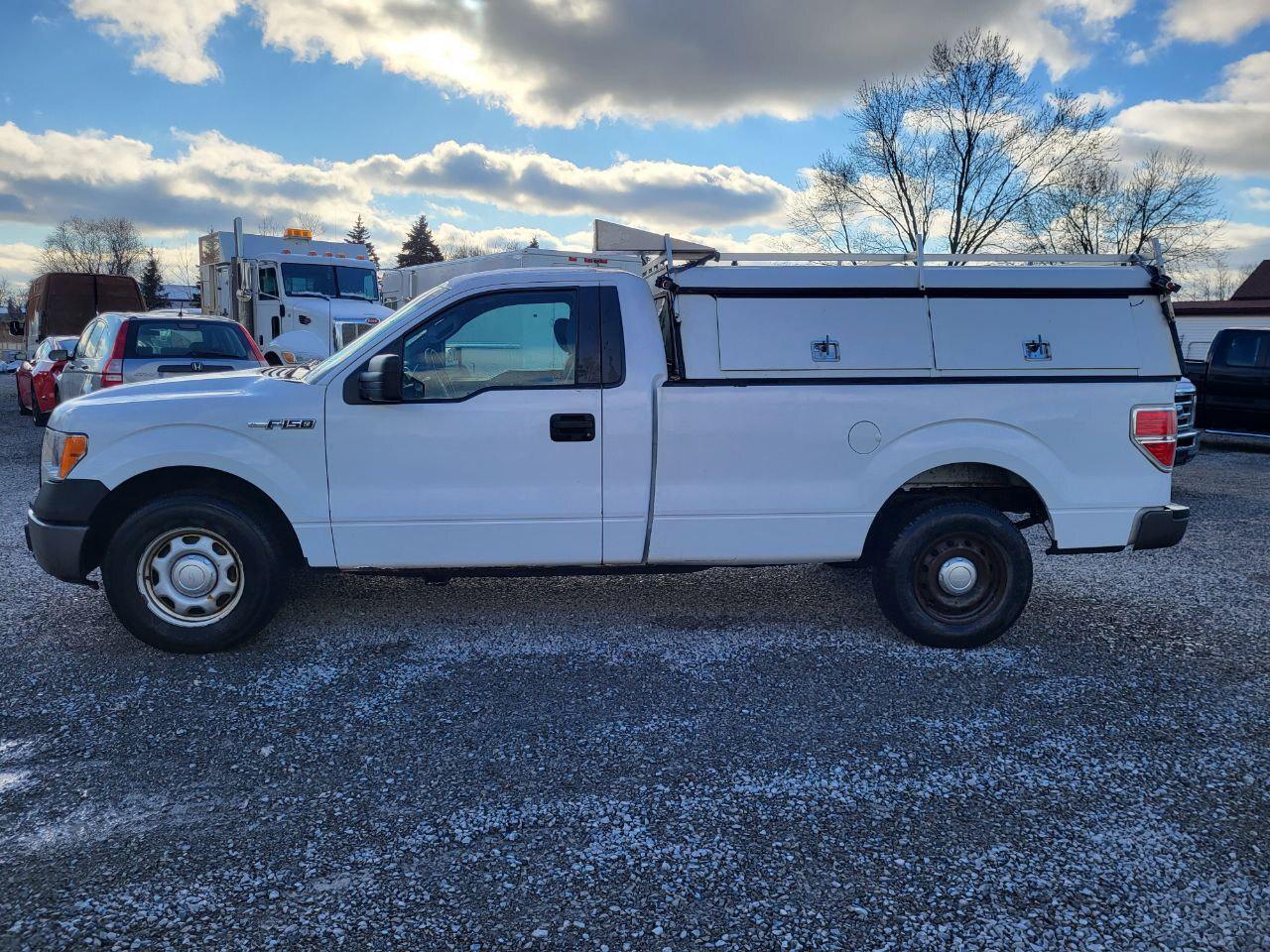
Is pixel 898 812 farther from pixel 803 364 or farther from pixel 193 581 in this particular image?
pixel 193 581

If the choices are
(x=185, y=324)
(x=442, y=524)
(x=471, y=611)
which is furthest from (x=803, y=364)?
(x=185, y=324)

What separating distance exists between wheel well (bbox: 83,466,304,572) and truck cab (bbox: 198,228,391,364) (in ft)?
33.5

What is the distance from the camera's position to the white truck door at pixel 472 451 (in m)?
4.62

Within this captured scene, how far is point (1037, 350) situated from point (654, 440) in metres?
2.13

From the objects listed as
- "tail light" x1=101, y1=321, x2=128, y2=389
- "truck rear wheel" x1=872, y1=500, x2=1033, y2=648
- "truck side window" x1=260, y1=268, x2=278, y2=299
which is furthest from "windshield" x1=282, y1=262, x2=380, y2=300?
"truck rear wheel" x1=872, y1=500, x2=1033, y2=648

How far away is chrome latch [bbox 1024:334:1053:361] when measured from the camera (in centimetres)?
487

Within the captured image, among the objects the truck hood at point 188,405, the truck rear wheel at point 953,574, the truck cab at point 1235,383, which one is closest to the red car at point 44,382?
the truck hood at point 188,405

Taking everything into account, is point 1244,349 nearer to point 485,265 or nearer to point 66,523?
point 485,265

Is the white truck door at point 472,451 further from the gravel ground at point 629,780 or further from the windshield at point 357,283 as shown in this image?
the windshield at point 357,283

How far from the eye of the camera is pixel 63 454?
461 centimetres

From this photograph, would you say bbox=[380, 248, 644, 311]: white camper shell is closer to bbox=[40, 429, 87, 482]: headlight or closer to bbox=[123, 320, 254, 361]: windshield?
bbox=[123, 320, 254, 361]: windshield

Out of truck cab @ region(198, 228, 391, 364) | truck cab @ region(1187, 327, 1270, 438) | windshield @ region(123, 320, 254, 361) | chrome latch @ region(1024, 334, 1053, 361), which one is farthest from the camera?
truck cab @ region(198, 228, 391, 364)

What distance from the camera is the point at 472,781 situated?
3.48 m

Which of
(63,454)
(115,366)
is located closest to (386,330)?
(63,454)
